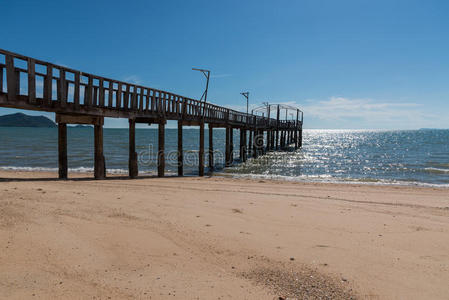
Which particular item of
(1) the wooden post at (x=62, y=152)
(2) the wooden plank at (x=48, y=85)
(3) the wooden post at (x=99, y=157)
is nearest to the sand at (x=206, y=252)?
(2) the wooden plank at (x=48, y=85)

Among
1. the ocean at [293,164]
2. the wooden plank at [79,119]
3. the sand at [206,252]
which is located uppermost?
the wooden plank at [79,119]

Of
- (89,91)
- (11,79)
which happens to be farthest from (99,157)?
(11,79)

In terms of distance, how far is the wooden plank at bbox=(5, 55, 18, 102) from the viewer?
795 cm

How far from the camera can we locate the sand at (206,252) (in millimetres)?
3131

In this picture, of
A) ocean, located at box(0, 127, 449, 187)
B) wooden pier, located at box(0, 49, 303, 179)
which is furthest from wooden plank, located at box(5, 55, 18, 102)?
ocean, located at box(0, 127, 449, 187)

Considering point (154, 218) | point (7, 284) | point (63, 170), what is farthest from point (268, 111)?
point (7, 284)

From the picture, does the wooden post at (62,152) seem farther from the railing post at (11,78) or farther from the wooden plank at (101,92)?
the railing post at (11,78)

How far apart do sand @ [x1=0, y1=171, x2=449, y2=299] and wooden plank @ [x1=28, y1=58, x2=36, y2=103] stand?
11.0 feet

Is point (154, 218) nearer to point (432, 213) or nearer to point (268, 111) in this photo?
point (432, 213)

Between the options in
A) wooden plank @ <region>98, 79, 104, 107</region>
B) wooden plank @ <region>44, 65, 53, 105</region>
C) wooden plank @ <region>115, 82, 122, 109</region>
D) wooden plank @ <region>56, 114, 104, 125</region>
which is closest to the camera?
wooden plank @ <region>44, 65, 53, 105</region>

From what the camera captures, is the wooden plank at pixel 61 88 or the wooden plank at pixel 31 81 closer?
the wooden plank at pixel 31 81

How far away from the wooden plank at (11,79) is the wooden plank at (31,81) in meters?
0.37

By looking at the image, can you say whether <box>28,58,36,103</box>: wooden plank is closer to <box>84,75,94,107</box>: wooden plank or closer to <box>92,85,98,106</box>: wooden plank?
<box>84,75,94,107</box>: wooden plank

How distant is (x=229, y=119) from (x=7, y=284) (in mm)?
22653
